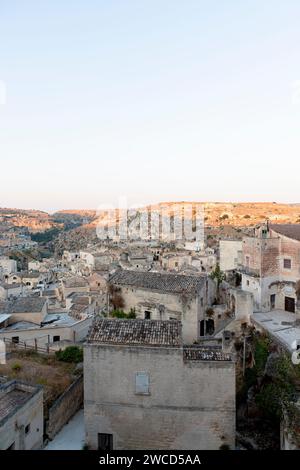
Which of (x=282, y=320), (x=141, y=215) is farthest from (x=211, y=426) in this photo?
(x=141, y=215)

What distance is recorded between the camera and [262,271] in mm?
21281

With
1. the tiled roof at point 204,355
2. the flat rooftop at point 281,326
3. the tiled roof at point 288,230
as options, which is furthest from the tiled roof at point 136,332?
the tiled roof at point 288,230

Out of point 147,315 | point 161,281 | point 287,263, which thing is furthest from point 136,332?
point 287,263

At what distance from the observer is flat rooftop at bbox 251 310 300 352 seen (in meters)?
16.0

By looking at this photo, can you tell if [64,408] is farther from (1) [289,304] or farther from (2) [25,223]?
(2) [25,223]

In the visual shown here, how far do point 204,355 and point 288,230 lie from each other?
12.9 m

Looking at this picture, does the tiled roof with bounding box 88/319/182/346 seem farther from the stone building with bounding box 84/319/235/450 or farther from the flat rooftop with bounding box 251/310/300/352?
the flat rooftop with bounding box 251/310/300/352

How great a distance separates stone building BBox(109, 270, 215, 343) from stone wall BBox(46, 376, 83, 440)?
627 cm

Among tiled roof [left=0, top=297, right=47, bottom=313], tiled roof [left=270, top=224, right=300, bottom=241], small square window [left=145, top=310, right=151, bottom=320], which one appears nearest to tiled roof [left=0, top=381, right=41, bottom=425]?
small square window [left=145, top=310, right=151, bottom=320]

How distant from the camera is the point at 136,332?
42.7 feet

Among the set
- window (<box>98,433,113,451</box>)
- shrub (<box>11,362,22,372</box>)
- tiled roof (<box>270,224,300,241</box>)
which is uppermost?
tiled roof (<box>270,224,300,241</box>)

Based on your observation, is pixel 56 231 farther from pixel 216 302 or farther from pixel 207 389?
pixel 207 389

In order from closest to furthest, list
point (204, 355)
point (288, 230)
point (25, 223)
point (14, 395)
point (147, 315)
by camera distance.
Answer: point (204, 355) → point (14, 395) → point (147, 315) → point (288, 230) → point (25, 223)

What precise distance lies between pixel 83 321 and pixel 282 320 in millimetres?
11839
